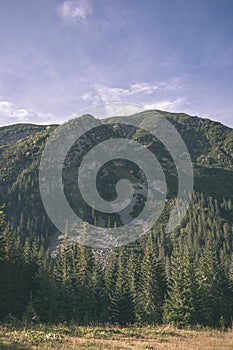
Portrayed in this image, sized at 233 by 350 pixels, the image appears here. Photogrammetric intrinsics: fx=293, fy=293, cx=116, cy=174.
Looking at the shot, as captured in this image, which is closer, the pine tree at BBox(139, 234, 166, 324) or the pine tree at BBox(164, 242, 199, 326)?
the pine tree at BBox(164, 242, 199, 326)

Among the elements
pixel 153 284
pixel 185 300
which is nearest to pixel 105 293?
pixel 153 284

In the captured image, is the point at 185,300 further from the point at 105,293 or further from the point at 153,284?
the point at 153,284

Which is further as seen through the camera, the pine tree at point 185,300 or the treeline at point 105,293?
the treeline at point 105,293

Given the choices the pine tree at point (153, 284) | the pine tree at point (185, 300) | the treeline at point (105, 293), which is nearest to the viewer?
the pine tree at point (185, 300)

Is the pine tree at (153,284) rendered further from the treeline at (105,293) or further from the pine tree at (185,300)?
the pine tree at (185,300)

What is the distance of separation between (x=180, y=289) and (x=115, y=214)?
153590 mm

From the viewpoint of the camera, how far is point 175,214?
7539 inches

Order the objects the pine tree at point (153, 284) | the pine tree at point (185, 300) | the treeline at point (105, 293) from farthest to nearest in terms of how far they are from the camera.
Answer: the pine tree at point (153, 284) < the treeline at point (105, 293) < the pine tree at point (185, 300)

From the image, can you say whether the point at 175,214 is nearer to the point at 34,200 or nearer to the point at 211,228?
the point at 211,228

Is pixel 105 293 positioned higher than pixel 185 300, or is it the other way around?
pixel 185 300

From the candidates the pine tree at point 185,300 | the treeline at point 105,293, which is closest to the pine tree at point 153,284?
the treeline at point 105,293

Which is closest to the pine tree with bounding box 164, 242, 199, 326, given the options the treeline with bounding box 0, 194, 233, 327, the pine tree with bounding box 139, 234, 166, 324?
the treeline with bounding box 0, 194, 233, 327

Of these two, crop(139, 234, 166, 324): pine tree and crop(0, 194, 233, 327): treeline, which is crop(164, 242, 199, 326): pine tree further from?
crop(139, 234, 166, 324): pine tree

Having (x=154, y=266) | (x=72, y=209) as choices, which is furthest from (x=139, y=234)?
(x=154, y=266)
